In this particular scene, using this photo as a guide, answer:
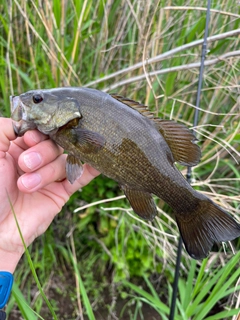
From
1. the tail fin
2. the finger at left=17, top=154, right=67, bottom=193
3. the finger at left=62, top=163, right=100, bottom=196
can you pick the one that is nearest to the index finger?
the finger at left=17, top=154, right=67, bottom=193

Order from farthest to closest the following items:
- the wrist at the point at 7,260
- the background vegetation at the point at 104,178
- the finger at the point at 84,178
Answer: the background vegetation at the point at 104,178 < the finger at the point at 84,178 < the wrist at the point at 7,260

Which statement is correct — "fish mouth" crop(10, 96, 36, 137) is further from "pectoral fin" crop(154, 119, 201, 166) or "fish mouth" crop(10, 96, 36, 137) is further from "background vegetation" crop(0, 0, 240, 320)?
"background vegetation" crop(0, 0, 240, 320)

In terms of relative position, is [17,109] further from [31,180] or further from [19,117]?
[31,180]

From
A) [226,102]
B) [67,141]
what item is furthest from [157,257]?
[67,141]

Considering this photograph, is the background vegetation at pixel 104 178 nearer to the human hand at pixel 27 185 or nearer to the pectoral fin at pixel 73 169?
the human hand at pixel 27 185

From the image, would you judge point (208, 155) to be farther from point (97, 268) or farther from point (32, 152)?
point (32, 152)

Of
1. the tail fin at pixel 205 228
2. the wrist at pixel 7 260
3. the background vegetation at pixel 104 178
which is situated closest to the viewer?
the tail fin at pixel 205 228

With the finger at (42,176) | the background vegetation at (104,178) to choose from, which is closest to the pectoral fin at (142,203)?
the finger at (42,176)
